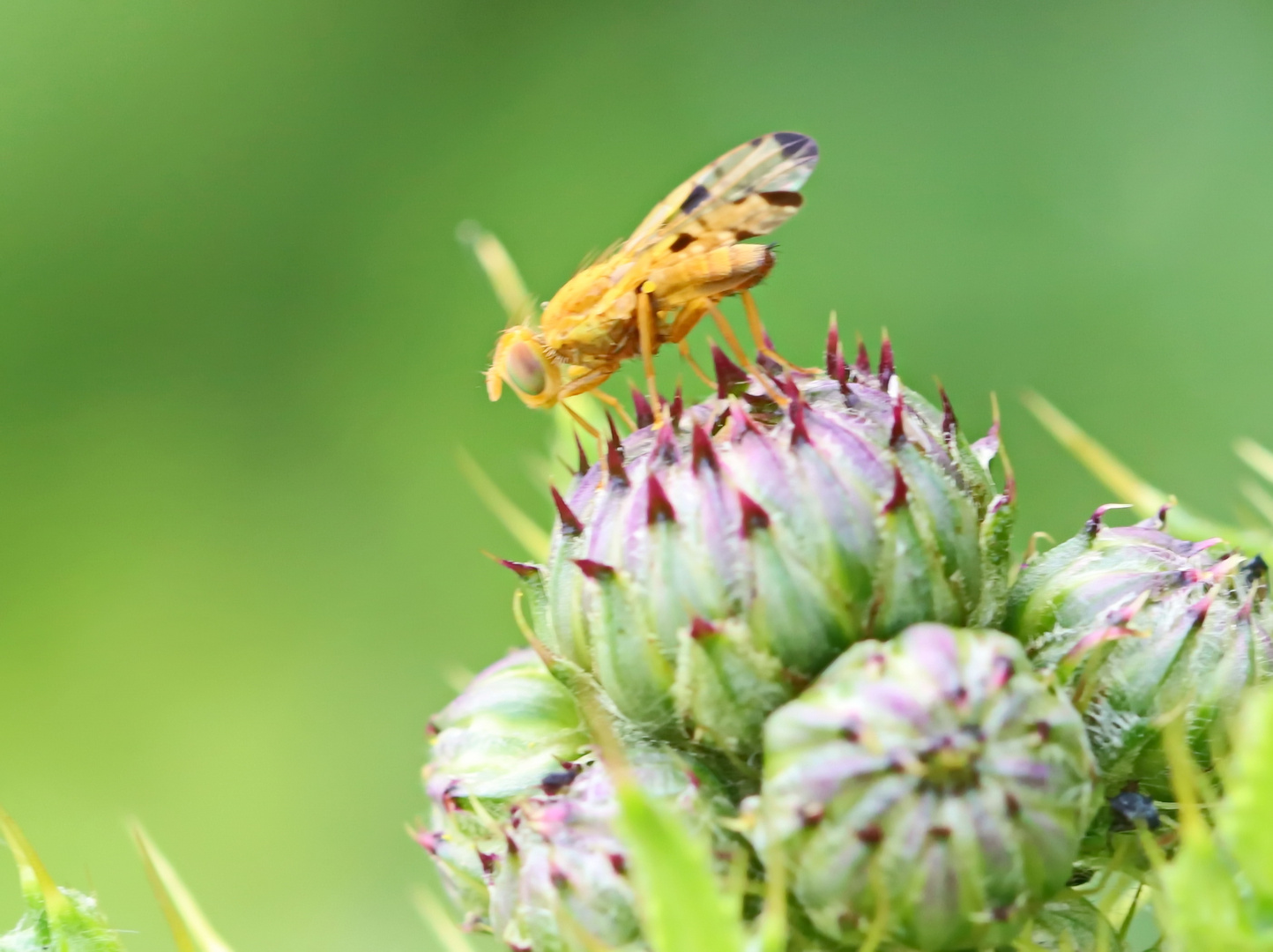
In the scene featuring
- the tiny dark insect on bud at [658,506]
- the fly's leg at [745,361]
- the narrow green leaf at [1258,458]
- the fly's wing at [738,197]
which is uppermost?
the fly's wing at [738,197]

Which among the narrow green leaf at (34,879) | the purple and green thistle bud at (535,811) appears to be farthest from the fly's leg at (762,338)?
the narrow green leaf at (34,879)

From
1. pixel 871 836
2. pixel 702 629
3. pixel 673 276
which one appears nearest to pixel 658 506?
pixel 702 629

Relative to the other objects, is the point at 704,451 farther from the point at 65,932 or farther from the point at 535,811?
the point at 65,932

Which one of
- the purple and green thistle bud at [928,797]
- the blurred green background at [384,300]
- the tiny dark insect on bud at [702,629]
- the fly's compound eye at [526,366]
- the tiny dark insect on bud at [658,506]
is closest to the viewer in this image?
the purple and green thistle bud at [928,797]

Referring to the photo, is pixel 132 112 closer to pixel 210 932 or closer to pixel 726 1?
pixel 726 1

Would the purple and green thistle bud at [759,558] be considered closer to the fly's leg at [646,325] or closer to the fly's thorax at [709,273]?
the fly's leg at [646,325]

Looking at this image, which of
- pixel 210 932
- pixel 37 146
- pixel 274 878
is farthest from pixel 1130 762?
pixel 37 146
